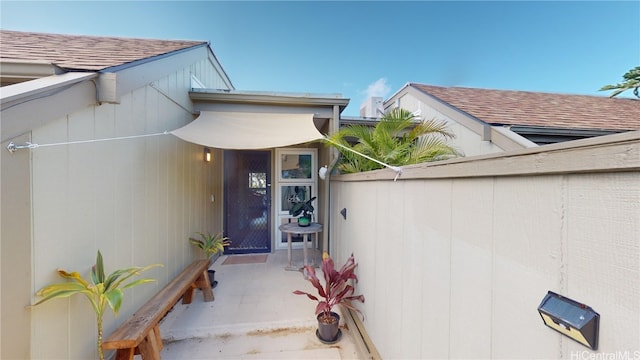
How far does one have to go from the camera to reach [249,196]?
6.39m

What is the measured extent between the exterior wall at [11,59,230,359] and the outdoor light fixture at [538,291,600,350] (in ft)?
9.30

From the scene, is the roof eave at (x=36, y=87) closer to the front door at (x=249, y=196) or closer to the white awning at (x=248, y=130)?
the white awning at (x=248, y=130)

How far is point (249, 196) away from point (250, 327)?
12.3ft

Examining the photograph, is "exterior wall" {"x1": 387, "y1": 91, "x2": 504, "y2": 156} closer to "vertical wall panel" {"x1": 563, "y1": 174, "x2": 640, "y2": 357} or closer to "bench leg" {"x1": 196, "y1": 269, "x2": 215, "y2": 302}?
"vertical wall panel" {"x1": 563, "y1": 174, "x2": 640, "y2": 357}

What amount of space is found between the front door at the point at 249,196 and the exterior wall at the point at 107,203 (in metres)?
2.05

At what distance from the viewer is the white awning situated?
12.0 feet

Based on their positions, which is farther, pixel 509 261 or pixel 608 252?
pixel 509 261

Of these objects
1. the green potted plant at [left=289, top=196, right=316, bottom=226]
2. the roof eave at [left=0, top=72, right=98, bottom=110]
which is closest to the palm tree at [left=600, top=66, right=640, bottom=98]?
the green potted plant at [left=289, top=196, right=316, bottom=226]

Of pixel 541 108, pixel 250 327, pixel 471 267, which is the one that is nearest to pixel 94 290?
pixel 250 327

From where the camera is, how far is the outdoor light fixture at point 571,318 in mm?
673

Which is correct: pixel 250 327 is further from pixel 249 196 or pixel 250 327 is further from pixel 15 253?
pixel 249 196

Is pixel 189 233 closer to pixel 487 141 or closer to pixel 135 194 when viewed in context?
pixel 135 194

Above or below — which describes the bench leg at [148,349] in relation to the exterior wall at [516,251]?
below

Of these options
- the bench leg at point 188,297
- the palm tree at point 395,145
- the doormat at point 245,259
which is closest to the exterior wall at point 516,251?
the palm tree at point 395,145
